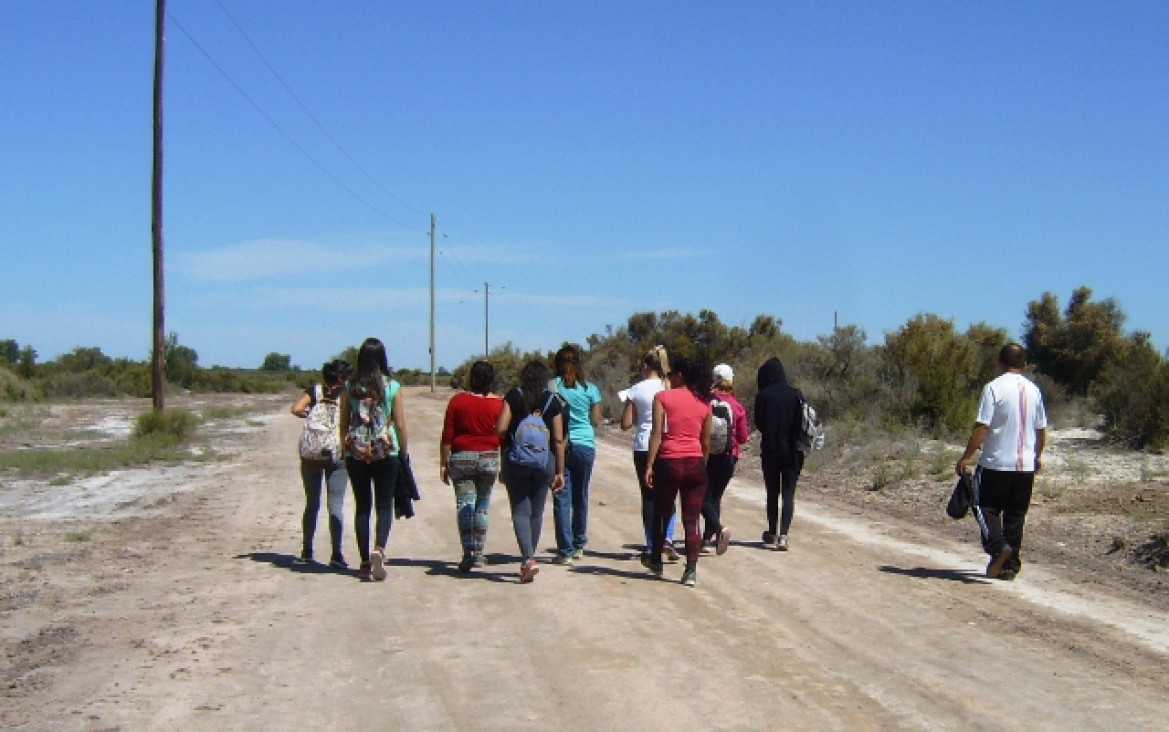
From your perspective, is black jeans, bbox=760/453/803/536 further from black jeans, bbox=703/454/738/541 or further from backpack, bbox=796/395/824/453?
black jeans, bbox=703/454/738/541

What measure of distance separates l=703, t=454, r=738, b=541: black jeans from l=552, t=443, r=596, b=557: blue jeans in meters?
1.20

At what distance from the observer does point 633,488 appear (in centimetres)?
1858

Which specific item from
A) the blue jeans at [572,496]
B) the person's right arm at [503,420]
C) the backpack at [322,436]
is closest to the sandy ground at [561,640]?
the blue jeans at [572,496]

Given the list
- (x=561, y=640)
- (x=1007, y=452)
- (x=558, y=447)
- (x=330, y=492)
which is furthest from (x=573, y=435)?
(x=1007, y=452)

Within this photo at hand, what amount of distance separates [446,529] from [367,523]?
3.35m

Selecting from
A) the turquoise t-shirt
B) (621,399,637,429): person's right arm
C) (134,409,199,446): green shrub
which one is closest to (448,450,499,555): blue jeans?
the turquoise t-shirt

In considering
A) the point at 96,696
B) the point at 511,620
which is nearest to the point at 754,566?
the point at 511,620

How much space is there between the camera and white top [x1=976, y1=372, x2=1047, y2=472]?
408 inches

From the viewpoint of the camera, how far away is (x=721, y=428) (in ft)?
37.6

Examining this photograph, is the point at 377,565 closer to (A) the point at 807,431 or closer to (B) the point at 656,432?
(B) the point at 656,432

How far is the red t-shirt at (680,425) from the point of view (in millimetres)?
10328

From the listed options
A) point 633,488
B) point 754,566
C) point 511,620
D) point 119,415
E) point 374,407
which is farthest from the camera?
point 119,415

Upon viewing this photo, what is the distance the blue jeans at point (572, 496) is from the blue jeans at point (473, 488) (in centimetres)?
75

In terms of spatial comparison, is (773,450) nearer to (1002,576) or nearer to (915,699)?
(1002,576)
